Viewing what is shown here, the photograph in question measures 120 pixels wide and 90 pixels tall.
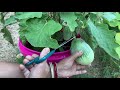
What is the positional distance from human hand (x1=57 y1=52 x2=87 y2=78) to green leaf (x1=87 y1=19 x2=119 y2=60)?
0.10 meters

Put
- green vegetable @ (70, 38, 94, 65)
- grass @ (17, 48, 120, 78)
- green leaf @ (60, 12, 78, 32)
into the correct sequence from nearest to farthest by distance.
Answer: green leaf @ (60, 12, 78, 32)
green vegetable @ (70, 38, 94, 65)
grass @ (17, 48, 120, 78)

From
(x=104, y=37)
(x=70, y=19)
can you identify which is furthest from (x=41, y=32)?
(x=104, y=37)

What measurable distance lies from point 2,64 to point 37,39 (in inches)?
7.6

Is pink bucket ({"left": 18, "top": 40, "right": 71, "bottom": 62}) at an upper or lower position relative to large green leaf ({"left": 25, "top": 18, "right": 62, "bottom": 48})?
lower

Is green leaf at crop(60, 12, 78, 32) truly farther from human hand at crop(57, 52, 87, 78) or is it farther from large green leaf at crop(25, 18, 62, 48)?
human hand at crop(57, 52, 87, 78)

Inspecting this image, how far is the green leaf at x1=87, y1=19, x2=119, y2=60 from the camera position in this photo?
1.05m

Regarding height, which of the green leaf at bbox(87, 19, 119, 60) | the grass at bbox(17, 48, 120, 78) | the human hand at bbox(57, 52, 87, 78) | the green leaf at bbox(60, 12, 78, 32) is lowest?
the grass at bbox(17, 48, 120, 78)

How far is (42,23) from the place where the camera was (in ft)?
3.55

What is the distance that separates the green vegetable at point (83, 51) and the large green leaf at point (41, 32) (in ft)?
0.44

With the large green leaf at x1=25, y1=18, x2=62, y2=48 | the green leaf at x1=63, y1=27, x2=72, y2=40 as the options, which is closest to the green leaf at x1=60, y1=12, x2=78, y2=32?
the large green leaf at x1=25, y1=18, x2=62, y2=48

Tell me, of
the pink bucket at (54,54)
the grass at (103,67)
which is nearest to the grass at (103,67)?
the grass at (103,67)

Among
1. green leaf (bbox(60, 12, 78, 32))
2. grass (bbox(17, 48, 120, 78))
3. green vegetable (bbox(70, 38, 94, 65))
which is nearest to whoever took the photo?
green leaf (bbox(60, 12, 78, 32))

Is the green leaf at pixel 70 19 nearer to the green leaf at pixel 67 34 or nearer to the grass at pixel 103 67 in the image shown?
the green leaf at pixel 67 34
